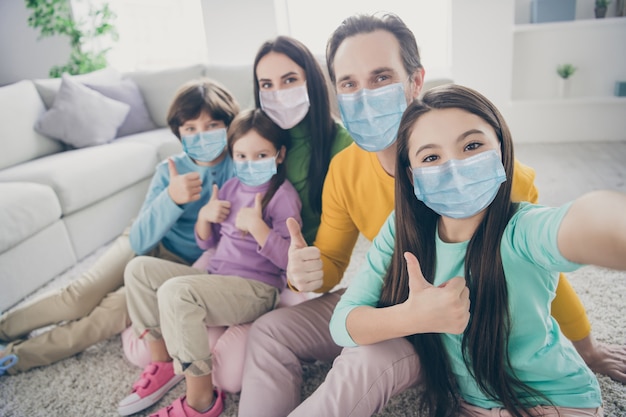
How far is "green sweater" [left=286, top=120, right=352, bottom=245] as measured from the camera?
4.56ft

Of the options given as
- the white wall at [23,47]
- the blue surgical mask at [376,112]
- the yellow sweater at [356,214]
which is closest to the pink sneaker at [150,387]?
the yellow sweater at [356,214]

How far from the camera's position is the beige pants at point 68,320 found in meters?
1.45

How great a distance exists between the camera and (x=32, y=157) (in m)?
2.57

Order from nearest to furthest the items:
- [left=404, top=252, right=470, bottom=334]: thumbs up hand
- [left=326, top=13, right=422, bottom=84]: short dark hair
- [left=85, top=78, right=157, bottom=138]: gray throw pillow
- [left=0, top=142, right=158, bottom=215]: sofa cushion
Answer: [left=404, top=252, right=470, bottom=334]: thumbs up hand
[left=326, top=13, right=422, bottom=84]: short dark hair
[left=0, top=142, right=158, bottom=215]: sofa cushion
[left=85, top=78, right=157, bottom=138]: gray throw pillow

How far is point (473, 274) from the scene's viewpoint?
0.82m

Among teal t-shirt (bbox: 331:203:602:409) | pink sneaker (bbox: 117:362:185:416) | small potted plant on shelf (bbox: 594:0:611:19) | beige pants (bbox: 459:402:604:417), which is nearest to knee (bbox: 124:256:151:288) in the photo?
pink sneaker (bbox: 117:362:185:416)

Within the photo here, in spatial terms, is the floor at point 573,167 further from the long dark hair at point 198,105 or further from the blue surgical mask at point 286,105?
the long dark hair at point 198,105

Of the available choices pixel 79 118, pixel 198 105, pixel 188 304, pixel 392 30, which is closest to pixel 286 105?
pixel 198 105

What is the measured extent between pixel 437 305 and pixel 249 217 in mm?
634

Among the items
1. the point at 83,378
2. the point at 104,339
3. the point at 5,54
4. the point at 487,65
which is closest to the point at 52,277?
the point at 104,339

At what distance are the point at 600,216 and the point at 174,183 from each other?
3.71 ft

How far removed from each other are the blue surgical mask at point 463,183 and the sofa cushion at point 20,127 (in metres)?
2.38

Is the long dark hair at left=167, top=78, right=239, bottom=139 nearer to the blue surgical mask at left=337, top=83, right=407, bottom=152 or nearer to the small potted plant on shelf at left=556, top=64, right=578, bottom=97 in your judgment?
the blue surgical mask at left=337, top=83, right=407, bottom=152

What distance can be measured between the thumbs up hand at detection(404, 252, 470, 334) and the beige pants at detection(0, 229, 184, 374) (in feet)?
3.24
